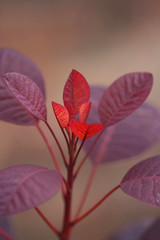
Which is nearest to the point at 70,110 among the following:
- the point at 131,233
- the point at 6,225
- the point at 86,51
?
the point at 6,225

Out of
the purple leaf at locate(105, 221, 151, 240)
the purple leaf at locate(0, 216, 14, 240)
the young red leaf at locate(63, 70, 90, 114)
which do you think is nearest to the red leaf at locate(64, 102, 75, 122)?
the young red leaf at locate(63, 70, 90, 114)

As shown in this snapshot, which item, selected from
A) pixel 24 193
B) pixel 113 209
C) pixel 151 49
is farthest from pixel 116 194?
pixel 24 193

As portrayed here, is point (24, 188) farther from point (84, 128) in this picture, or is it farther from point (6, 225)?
point (6, 225)

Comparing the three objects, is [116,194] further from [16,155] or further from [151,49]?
[151,49]

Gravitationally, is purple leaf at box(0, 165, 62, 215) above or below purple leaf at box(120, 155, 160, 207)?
above

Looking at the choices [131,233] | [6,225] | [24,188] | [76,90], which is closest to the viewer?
[24,188]

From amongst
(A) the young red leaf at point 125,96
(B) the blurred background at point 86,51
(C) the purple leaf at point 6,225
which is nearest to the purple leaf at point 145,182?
(A) the young red leaf at point 125,96

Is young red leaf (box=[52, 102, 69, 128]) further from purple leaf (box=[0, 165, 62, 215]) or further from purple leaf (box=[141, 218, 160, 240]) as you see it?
purple leaf (box=[141, 218, 160, 240])
